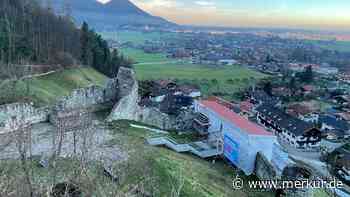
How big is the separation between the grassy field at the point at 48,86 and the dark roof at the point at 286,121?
20.1 m

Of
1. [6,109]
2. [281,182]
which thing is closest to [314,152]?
[281,182]

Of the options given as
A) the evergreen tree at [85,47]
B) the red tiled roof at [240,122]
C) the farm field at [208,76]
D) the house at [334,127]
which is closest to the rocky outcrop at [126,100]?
the red tiled roof at [240,122]

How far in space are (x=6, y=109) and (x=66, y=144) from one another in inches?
140

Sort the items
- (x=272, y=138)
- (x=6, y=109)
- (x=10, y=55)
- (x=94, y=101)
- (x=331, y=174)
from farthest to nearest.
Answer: (x=10, y=55) → (x=331, y=174) → (x=94, y=101) → (x=272, y=138) → (x=6, y=109)

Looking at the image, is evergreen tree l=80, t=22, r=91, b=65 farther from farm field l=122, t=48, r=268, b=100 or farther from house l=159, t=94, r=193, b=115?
farm field l=122, t=48, r=268, b=100

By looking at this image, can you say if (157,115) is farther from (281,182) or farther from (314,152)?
(314,152)

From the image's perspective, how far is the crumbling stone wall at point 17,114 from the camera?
47.1ft

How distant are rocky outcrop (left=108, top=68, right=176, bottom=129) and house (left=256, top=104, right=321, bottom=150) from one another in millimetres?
16914

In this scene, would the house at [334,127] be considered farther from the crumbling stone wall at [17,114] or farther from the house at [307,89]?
the crumbling stone wall at [17,114]

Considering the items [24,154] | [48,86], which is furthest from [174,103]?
[24,154]

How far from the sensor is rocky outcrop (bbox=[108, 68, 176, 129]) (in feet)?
62.0

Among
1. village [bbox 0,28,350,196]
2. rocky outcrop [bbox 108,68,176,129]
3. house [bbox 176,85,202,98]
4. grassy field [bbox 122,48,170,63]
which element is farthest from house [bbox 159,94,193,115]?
grassy field [bbox 122,48,170,63]

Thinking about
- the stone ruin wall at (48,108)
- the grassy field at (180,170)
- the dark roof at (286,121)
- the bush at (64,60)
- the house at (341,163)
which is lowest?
the house at (341,163)

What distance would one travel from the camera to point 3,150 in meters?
11.4
